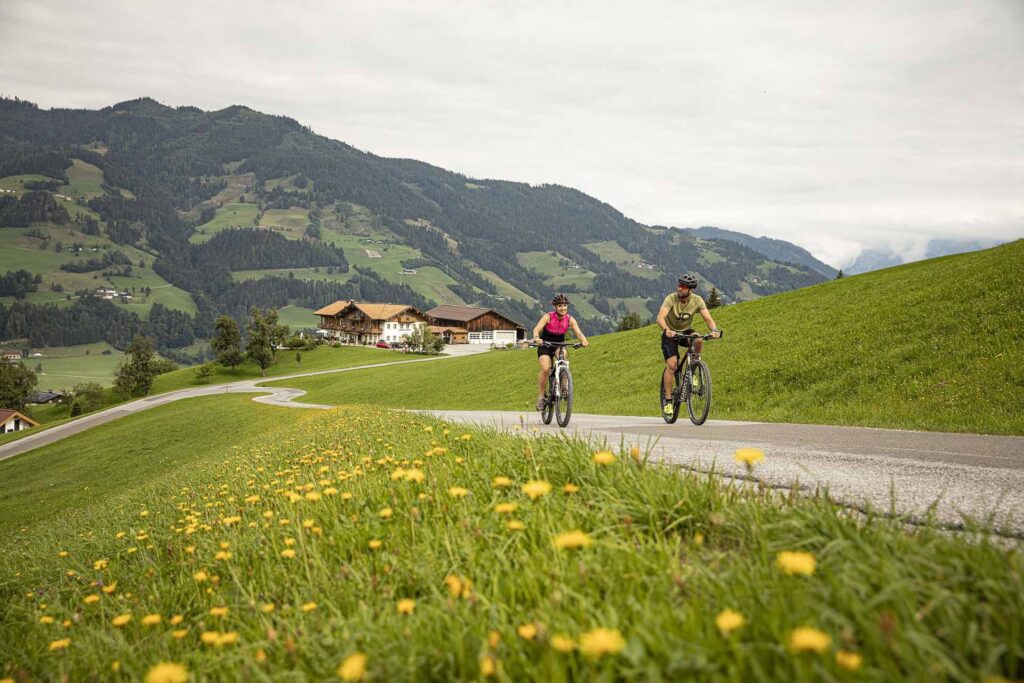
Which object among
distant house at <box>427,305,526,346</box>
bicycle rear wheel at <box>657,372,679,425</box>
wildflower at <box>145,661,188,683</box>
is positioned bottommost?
distant house at <box>427,305,526,346</box>

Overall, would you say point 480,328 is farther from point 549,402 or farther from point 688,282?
point 688,282

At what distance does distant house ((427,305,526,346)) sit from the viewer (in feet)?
518

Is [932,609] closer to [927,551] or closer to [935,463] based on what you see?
[927,551]

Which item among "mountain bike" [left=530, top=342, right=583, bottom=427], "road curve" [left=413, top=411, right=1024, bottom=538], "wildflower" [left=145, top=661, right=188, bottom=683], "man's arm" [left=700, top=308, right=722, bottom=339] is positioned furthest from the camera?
"mountain bike" [left=530, top=342, right=583, bottom=427]

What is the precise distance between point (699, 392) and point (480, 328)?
14628 centimetres

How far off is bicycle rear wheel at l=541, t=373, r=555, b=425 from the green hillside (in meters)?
8.04

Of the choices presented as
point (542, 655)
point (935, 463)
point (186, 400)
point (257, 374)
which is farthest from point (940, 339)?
point (257, 374)

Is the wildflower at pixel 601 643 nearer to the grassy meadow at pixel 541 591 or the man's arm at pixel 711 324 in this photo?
the grassy meadow at pixel 541 591

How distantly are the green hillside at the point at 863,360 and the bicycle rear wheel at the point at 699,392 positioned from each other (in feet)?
15.5

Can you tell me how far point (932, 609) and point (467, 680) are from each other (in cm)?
198

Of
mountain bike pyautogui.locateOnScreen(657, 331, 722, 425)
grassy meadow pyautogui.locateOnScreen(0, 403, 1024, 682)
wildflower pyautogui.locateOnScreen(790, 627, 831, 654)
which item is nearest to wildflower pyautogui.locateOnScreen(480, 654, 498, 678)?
grassy meadow pyautogui.locateOnScreen(0, 403, 1024, 682)

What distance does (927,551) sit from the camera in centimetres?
284

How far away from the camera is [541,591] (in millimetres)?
3240

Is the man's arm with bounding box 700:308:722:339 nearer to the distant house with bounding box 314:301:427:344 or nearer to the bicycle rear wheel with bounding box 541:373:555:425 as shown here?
the bicycle rear wheel with bounding box 541:373:555:425
